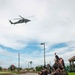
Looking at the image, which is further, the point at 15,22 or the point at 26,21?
the point at 15,22


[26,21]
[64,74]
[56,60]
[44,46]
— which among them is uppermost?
[26,21]

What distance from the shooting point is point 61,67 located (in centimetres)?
2189

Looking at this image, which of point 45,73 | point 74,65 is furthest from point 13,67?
point 45,73

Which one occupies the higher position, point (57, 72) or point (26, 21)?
point (26, 21)

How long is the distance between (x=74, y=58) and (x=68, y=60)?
10.1 ft

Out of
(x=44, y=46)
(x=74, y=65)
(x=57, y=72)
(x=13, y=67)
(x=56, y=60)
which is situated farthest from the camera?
(x=13, y=67)

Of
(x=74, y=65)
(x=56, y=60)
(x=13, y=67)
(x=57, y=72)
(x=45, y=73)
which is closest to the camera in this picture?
(x=57, y=72)

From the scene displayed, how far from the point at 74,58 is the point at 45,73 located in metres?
29.2

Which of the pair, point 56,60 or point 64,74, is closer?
point 64,74

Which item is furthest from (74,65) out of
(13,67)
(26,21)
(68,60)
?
(13,67)

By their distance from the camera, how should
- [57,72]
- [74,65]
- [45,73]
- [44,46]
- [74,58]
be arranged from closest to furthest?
1. [57,72]
2. [45,73]
3. [44,46]
4. [74,58]
5. [74,65]

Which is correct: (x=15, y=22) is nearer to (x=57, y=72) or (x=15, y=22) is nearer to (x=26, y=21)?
(x=26, y=21)

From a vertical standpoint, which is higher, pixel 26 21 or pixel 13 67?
pixel 26 21

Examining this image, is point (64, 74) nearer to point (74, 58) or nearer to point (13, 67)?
point (74, 58)
